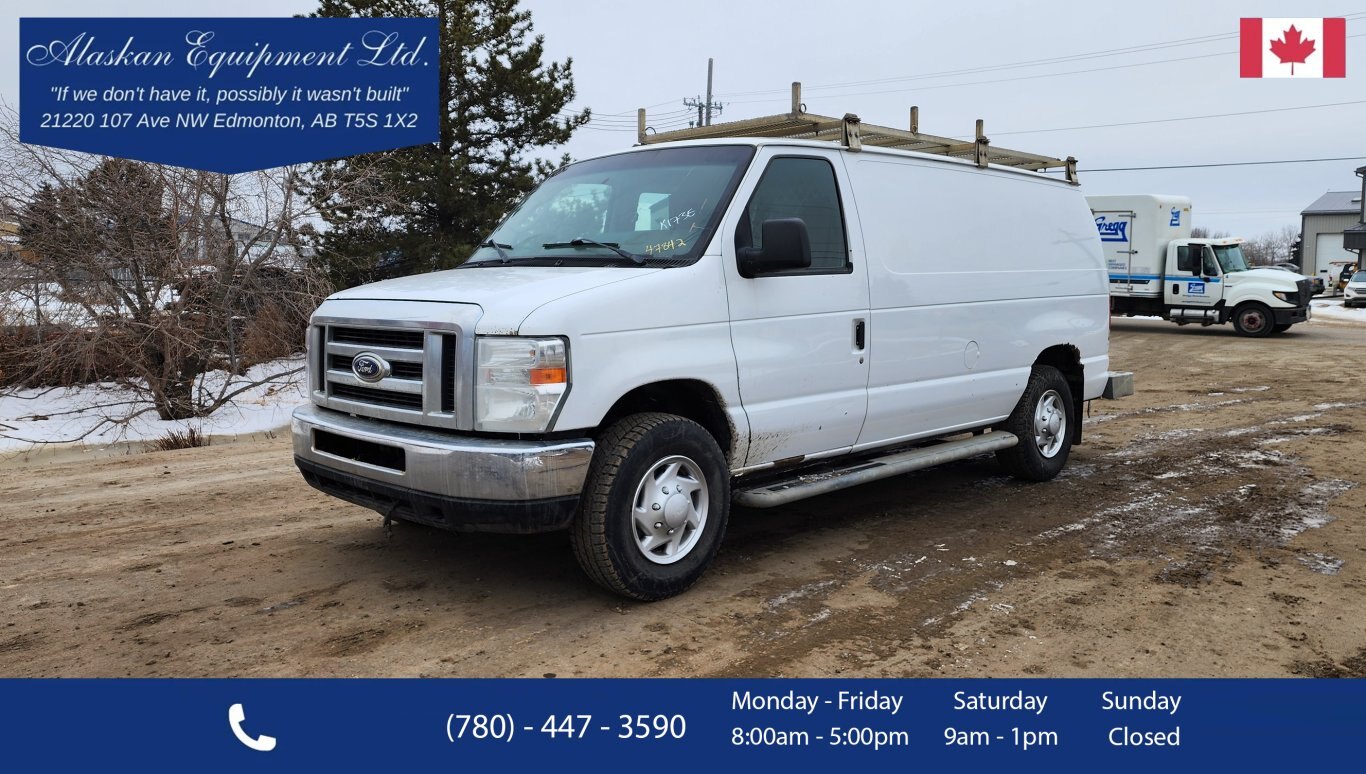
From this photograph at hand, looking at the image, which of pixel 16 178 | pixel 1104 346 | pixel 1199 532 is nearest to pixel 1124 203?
pixel 1104 346

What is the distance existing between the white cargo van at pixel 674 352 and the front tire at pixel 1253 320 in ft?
68.1

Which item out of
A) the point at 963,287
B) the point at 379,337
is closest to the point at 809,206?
the point at 963,287

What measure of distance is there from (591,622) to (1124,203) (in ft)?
79.4

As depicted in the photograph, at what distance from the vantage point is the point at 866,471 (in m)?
5.82

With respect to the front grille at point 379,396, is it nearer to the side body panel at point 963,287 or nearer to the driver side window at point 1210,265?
the side body panel at point 963,287

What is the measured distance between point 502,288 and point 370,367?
75cm

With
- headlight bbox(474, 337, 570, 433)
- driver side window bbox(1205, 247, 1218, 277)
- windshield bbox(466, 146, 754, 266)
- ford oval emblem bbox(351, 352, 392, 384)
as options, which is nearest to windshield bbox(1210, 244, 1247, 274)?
driver side window bbox(1205, 247, 1218, 277)

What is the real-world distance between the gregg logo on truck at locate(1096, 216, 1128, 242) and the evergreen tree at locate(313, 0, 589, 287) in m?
13.4

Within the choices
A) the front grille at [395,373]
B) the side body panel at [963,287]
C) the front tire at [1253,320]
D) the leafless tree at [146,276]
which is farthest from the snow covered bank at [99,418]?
the front tire at [1253,320]

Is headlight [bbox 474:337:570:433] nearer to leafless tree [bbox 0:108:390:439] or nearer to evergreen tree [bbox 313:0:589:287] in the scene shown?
leafless tree [bbox 0:108:390:439]

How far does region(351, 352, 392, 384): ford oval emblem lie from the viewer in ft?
15.5

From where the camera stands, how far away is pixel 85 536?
6.22 metres

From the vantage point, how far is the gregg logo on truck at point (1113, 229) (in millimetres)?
25344
